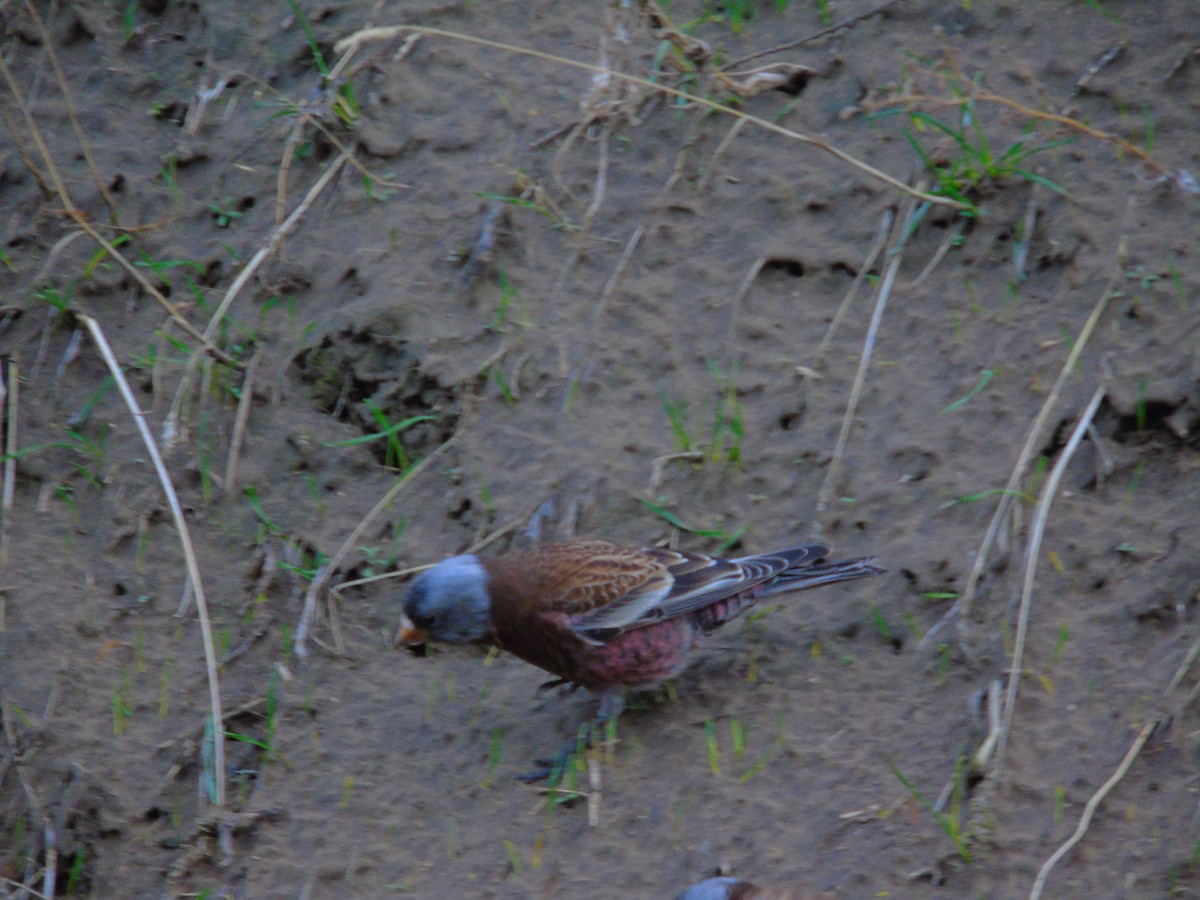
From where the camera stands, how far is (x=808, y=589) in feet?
13.7

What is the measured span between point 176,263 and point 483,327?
145cm

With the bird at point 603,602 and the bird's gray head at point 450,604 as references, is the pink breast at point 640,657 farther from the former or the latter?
the bird's gray head at point 450,604

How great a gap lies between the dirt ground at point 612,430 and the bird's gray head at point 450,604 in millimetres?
264

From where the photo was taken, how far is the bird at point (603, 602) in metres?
4.04

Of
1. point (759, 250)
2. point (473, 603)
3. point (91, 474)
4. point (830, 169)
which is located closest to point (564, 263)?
point (759, 250)

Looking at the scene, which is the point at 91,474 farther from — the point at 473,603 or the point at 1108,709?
the point at 1108,709

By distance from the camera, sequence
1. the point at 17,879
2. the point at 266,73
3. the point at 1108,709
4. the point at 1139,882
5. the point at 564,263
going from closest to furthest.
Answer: the point at 1139,882 < the point at 1108,709 < the point at 17,879 < the point at 564,263 < the point at 266,73

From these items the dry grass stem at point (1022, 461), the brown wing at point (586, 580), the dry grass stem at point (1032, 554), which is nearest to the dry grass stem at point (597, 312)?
the brown wing at point (586, 580)

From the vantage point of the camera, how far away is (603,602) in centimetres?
404

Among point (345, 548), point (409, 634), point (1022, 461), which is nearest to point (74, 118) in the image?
point (345, 548)

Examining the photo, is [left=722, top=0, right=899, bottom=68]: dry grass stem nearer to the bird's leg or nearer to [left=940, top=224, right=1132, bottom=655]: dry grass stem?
[left=940, top=224, right=1132, bottom=655]: dry grass stem

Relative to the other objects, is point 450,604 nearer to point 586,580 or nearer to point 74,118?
point 586,580

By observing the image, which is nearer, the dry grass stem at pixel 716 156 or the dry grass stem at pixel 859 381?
the dry grass stem at pixel 859 381

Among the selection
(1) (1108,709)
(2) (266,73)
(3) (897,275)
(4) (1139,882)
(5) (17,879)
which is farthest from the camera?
(2) (266,73)
